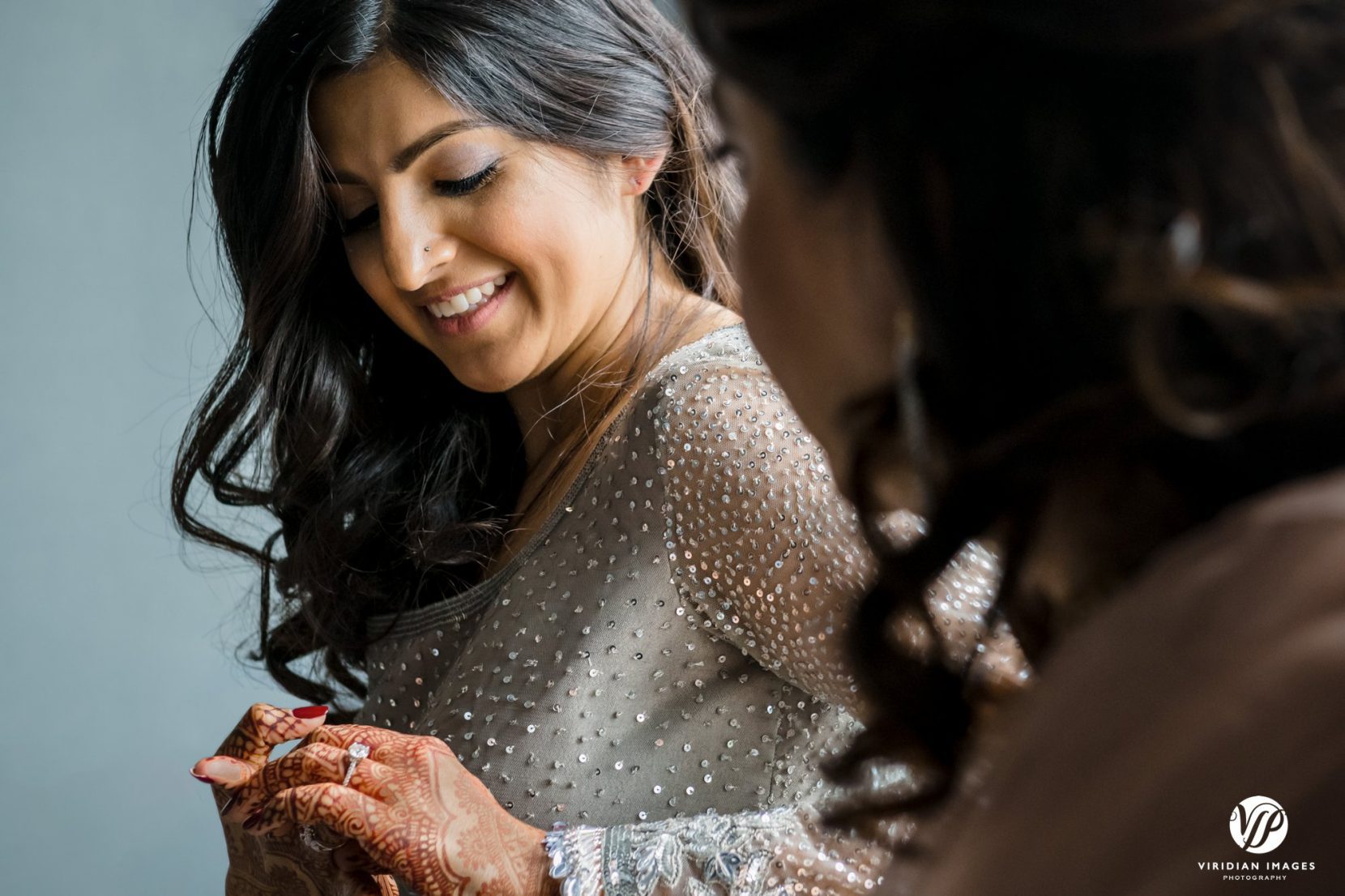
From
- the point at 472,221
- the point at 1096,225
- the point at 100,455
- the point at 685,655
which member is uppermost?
the point at 1096,225

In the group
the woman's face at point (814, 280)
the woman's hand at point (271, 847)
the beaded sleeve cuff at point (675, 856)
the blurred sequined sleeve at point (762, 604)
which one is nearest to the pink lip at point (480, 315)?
the blurred sequined sleeve at point (762, 604)

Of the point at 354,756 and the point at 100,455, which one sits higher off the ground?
the point at 354,756

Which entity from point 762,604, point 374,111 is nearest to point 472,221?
point 374,111

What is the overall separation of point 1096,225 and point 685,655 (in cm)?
74

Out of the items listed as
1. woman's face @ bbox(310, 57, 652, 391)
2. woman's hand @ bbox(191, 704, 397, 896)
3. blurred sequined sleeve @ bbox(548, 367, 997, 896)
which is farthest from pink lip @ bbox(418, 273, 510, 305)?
woman's hand @ bbox(191, 704, 397, 896)

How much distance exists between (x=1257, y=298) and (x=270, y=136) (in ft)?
3.82

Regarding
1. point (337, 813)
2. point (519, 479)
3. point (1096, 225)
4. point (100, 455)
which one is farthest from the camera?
point (100, 455)

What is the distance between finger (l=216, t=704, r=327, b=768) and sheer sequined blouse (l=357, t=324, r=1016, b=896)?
140 mm

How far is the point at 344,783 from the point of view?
98 centimetres

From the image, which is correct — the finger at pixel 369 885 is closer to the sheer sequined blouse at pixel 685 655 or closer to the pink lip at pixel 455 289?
the sheer sequined blouse at pixel 685 655

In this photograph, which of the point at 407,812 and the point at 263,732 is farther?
the point at 263,732

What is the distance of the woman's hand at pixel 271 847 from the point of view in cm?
100

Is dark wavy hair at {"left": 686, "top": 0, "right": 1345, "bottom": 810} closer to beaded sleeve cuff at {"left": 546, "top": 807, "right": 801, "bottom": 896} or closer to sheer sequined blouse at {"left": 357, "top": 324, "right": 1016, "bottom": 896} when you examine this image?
sheer sequined blouse at {"left": 357, "top": 324, "right": 1016, "bottom": 896}

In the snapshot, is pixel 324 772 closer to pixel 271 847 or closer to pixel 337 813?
pixel 337 813
